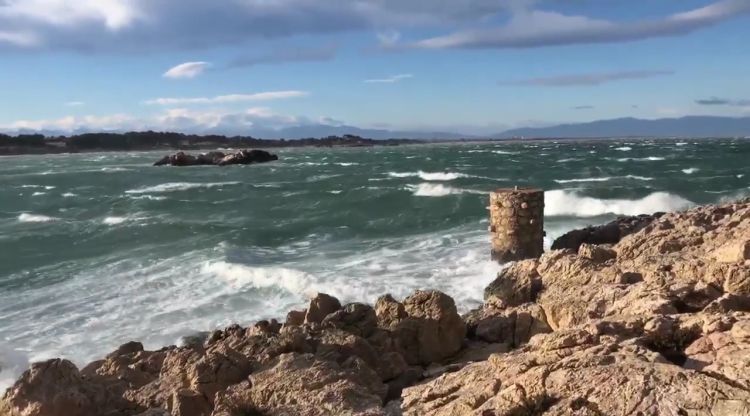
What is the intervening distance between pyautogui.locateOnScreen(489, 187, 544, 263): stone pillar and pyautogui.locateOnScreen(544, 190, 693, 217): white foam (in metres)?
13.9

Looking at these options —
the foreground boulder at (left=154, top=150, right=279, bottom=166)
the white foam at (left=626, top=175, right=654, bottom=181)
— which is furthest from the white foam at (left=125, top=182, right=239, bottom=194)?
the foreground boulder at (left=154, top=150, right=279, bottom=166)

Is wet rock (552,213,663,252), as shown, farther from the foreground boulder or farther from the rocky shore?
the foreground boulder

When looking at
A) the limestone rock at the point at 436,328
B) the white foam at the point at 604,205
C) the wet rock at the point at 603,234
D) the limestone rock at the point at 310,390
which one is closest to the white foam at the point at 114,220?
the white foam at the point at 604,205

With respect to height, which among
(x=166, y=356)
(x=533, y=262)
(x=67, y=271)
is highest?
(x=533, y=262)

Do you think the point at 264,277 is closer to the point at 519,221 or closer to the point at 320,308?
the point at 519,221

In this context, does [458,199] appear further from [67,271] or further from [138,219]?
[67,271]

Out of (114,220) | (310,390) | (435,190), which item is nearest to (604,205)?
(435,190)

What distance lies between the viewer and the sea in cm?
1355

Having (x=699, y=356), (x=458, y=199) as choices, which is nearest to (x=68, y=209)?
(x=458, y=199)

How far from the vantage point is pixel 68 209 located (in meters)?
35.5

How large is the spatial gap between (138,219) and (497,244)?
67.2ft

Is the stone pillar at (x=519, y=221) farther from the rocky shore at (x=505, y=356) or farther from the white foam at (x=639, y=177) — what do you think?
the white foam at (x=639, y=177)

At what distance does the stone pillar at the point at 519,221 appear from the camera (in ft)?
43.7

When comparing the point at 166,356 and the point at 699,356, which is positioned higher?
the point at 699,356
